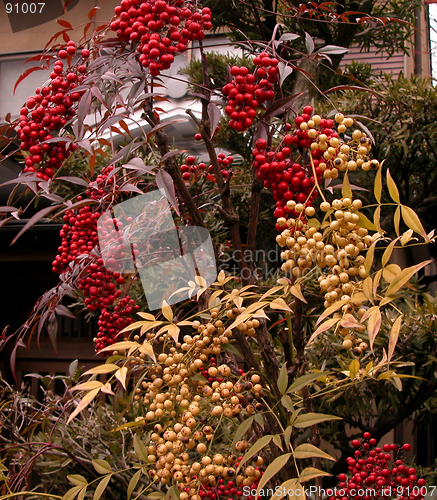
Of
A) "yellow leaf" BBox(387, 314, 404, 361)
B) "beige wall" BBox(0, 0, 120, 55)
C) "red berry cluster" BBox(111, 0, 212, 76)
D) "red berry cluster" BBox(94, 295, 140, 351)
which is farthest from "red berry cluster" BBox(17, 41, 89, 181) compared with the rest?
"beige wall" BBox(0, 0, 120, 55)

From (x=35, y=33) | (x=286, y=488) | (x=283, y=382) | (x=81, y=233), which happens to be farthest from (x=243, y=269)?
(x=35, y=33)

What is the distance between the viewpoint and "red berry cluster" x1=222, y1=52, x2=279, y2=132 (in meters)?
0.47

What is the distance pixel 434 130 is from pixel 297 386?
46.9 inches

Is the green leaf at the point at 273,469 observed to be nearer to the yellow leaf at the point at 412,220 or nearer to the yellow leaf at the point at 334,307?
the yellow leaf at the point at 334,307

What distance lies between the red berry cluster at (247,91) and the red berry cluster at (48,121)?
0.77 ft

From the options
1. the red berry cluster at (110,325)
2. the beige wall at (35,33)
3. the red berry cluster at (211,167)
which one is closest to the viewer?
the red berry cluster at (211,167)

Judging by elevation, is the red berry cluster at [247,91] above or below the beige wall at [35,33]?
below

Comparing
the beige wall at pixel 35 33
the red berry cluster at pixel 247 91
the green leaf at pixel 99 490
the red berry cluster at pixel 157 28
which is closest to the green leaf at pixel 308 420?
the green leaf at pixel 99 490

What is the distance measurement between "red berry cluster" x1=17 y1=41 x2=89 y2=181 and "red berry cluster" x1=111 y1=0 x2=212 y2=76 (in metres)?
0.11

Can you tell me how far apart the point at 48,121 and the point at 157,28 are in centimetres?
20

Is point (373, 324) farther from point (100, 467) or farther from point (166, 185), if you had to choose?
point (100, 467)

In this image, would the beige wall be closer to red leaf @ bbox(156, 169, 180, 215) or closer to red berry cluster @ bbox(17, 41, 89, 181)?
red berry cluster @ bbox(17, 41, 89, 181)

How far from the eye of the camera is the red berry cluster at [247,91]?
18.5 inches

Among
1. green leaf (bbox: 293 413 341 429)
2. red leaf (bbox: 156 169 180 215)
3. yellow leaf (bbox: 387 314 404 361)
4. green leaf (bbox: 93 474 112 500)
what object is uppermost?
red leaf (bbox: 156 169 180 215)
